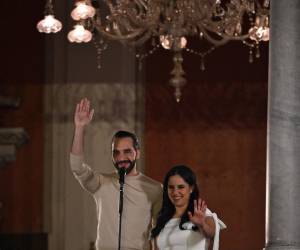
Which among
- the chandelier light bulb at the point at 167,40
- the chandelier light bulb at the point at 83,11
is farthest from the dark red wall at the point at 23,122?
the chandelier light bulb at the point at 83,11

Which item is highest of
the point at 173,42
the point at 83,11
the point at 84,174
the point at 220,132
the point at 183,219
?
the point at 83,11

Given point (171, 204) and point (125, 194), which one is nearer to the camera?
point (171, 204)

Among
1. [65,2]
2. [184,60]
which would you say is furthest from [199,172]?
[65,2]

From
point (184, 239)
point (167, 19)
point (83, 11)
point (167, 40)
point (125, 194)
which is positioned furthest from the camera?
point (167, 40)

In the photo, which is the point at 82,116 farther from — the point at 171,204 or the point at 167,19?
the point at 167,19

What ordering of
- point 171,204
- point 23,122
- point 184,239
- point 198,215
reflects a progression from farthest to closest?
1. point 23,122
2. point 171,204
3. point 184,239
4. point 198,215

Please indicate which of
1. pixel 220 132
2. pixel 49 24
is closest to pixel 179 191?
pixel 49 24

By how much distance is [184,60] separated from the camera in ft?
34.2

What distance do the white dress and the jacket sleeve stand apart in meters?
0.55

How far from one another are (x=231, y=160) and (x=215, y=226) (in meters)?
4.06

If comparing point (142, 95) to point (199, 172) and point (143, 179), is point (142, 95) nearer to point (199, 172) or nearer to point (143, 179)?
point (199, 172)

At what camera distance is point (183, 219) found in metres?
6.31

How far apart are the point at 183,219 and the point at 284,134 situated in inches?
27.4

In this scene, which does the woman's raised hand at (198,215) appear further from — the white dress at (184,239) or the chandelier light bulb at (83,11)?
the chandelier light bulb at (83,11)
